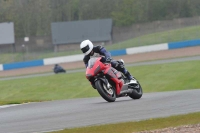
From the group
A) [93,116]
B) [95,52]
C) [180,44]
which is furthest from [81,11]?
[93,116]

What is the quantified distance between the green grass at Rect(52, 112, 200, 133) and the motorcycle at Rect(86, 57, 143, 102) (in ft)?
13.4

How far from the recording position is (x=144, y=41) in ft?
162

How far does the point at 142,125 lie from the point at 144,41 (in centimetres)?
4129

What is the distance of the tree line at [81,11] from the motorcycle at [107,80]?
1726 inches

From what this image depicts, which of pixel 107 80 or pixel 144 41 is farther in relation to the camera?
pixel 144 41

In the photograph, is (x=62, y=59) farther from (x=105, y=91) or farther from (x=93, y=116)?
(x=93, y=116)

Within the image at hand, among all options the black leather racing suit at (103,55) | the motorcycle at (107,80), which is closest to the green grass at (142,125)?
the motorcycle at (107,80)

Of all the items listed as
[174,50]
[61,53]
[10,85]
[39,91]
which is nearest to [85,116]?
Result: [39,91]

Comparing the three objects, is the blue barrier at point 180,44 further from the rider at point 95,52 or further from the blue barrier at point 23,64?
the rider at point 95,52

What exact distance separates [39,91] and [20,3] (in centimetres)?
3129

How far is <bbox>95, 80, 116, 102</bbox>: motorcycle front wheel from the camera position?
500 inches

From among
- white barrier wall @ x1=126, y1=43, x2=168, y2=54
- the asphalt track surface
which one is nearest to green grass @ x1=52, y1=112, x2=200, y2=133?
the asphalt track surface

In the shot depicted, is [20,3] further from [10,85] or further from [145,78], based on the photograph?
[145,78]

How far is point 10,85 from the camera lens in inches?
1364
